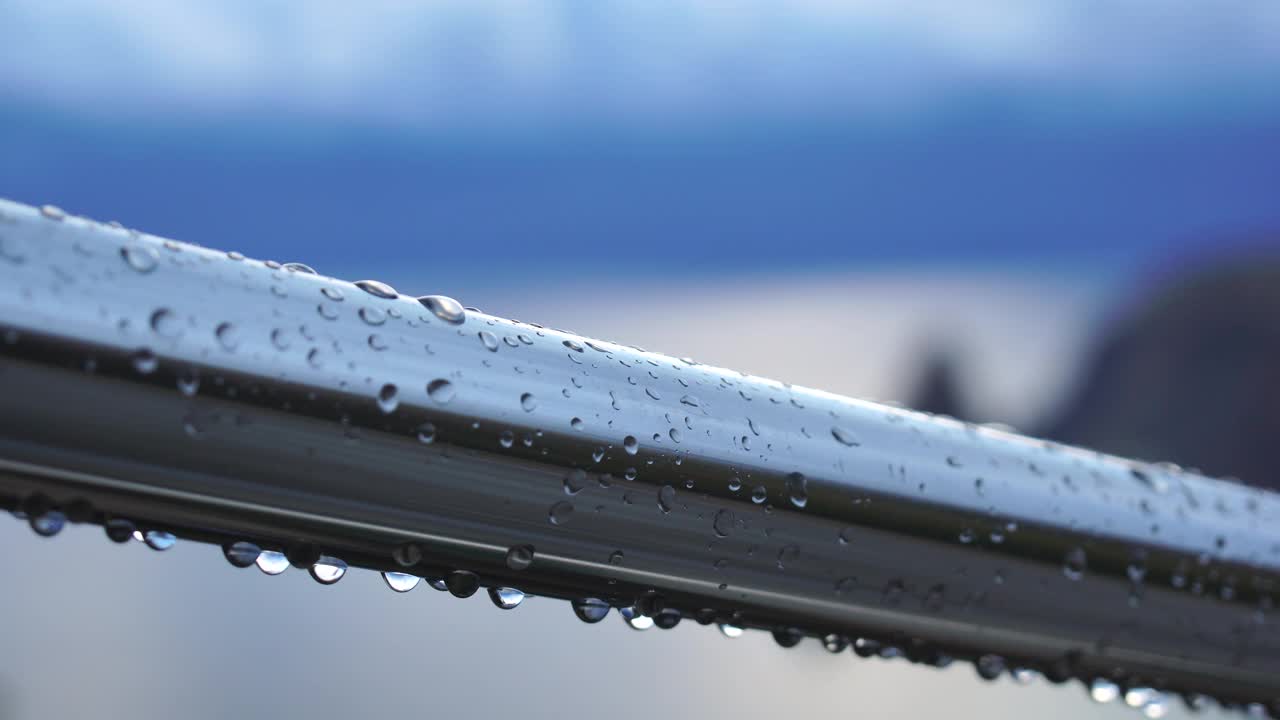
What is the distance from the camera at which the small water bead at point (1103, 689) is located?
371 mm

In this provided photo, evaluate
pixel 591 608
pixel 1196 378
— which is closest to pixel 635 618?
pixel 591 608

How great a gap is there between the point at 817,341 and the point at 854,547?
3102mm

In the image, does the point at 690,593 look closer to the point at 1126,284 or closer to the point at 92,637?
the point at 92,637

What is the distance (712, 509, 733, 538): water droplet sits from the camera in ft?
0.84

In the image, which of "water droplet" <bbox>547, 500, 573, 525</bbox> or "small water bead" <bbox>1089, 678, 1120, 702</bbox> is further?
"small water bead" <bbox>1089, 678, 1120, 702</bbox>

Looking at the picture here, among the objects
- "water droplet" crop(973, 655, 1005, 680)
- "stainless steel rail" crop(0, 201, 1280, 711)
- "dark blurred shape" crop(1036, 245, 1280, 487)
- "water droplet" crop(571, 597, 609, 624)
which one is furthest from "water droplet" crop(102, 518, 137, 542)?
"dark blurred shape" crop(1036, 245, 1280, 487)

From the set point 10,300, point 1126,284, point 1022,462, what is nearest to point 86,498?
point 10,300

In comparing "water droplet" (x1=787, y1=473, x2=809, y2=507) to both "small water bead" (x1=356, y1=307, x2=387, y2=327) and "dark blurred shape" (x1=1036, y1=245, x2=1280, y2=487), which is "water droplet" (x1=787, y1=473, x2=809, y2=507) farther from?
"dark blurred shape" (x1=1036, y1=245, x2=1280, y2=487)

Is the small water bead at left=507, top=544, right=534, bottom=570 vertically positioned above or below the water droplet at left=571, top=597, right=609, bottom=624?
above

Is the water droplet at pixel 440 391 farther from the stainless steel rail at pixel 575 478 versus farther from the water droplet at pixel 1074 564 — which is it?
the water droplet at pixel 1074 564

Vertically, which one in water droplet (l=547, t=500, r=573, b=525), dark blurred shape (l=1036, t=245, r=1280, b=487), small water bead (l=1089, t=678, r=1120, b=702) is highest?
water droplet (l=547, t=500, r=573, b=525)

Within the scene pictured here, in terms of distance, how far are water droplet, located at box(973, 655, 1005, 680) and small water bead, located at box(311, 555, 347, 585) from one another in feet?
0.70

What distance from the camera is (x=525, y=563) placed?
Result: 24 centimetres

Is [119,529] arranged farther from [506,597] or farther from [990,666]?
[990,666]
